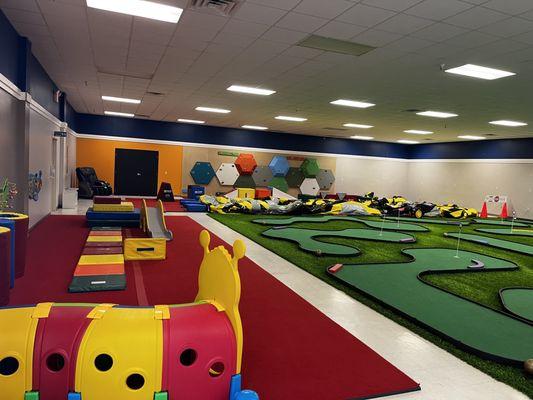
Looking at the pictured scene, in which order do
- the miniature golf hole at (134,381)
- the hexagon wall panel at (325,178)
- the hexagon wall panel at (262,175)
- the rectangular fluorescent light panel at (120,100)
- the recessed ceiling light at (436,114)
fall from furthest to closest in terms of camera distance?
the hexagon wall panel at (325,178), the hexagon wall panel at (262,175), the rectangular fluorescent light panel at (120,100), the recessed ceiling light at (436,114), the miniature golf hole at (134,381)

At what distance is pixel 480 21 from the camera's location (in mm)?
4598

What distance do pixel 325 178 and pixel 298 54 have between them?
43.5 feet

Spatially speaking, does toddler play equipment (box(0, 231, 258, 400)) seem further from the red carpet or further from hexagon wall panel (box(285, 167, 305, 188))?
hexagon wall panel (box(285, 167, 305, 188))

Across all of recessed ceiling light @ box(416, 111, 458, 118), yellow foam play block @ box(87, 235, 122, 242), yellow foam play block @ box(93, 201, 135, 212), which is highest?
recessed ceiling light @ box(416, 111, 458, 118)

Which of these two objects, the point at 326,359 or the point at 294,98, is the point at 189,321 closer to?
the point at 326,359

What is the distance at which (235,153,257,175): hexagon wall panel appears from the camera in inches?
696

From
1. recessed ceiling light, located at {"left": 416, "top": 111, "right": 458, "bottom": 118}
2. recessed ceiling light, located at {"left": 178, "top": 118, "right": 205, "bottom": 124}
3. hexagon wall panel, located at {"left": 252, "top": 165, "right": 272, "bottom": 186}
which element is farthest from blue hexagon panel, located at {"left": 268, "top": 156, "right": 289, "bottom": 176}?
recessed ceiling light, located at {"left": 416, "top": 111, "right": 458, "bottom": 118}

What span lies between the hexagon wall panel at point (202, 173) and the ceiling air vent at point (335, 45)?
38.4 feet

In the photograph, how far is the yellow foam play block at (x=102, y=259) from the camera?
5.22 m

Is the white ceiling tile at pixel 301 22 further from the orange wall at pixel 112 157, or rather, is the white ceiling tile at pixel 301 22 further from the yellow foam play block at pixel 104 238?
the orange wall at pixel 112 157

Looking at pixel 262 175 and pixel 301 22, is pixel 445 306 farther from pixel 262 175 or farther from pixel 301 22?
pixel 262 175

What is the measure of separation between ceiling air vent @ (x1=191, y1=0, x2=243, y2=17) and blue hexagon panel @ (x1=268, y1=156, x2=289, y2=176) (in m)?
13.5

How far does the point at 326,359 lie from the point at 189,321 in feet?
4.30

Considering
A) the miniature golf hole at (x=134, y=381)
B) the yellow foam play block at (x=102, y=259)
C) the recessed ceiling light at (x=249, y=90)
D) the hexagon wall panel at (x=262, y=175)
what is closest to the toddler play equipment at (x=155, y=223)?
the yellow foam play block at (x=102, y=259)
